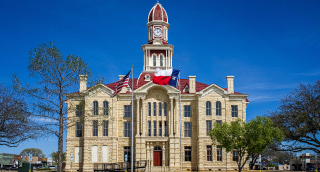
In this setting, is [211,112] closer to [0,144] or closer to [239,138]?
[239,138]

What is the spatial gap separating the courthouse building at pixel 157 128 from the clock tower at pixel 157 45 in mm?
8093

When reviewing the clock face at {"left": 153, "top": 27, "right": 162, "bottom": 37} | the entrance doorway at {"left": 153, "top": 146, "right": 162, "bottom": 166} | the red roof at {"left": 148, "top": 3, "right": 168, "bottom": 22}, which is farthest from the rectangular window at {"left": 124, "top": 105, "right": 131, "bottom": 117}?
the red roof at {"left": 148, "top": 3, "right": 168, "bottom": 22}

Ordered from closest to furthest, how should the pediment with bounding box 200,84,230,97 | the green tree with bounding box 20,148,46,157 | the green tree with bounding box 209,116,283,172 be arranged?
the green tree with bounding box 209,116,283,172 < the pediment with bounding box 200,84,230,97 < the green tree with bounding box 20,148,46,157

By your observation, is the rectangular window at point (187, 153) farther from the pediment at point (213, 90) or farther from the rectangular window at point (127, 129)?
the rectangular window at point (127, 129)

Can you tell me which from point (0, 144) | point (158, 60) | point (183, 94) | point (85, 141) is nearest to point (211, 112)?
point (183, 94)

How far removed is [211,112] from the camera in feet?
159

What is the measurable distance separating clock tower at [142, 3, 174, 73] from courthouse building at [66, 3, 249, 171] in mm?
8093

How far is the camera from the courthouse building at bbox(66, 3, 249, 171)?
46.7 metres

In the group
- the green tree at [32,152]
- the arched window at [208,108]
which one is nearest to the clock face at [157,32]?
the arched window at [208,108]

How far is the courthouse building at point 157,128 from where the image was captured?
46719mm

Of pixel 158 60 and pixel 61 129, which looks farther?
pixel 158 60

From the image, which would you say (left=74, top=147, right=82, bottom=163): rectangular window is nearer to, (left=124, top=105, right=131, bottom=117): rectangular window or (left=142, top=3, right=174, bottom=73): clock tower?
(left=124, top=105, right=131, bottom=117): rectangular window

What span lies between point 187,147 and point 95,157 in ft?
41.1

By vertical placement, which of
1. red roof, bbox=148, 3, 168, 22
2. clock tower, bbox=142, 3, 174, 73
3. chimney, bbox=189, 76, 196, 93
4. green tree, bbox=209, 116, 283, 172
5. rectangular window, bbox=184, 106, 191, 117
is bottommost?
green tree, bbox=209, 116, 283, 172
